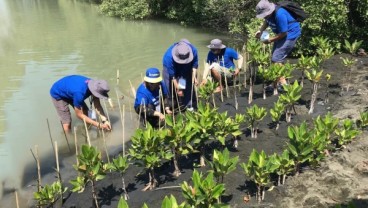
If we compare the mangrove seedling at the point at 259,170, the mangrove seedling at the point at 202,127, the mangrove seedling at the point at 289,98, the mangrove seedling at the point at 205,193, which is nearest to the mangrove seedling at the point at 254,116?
the mangrove seedling at the point at 289,98

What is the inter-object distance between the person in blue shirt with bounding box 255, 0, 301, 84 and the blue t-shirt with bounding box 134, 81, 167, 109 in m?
2.25

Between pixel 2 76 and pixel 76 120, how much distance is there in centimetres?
480

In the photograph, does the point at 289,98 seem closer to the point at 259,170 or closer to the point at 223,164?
the point at 259,170

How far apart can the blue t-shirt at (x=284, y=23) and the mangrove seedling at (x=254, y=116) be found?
2.22 metres

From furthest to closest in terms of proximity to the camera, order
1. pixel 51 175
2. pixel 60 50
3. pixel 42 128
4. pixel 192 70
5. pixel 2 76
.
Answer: pixel 60 50 < pixel 2 76 < pixel 42 128 < pixel 192 70 < pixel 51 175

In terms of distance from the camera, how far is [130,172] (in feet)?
16.9

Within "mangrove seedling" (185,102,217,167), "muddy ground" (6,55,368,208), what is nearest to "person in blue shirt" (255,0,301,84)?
"muddy ground" (6,55,368,208)

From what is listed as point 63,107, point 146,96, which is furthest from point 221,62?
point 63,107

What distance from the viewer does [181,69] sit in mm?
6707

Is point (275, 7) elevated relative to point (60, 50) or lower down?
elevated

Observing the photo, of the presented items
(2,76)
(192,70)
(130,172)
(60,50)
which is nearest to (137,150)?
(130,172)

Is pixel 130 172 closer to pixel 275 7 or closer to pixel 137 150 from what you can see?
pixel 137 150

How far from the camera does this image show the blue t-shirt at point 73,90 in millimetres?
6277

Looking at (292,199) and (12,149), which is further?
(12,149)
